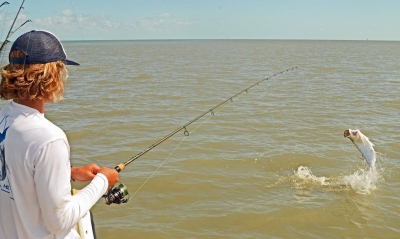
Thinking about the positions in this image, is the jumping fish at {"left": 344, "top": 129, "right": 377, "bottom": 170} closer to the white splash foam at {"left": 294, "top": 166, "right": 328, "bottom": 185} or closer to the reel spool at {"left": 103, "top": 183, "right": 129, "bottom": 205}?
the white splash foam at {"left": 294, "top": 166, "right": 328, "bottom": 185}

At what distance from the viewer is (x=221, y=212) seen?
5520 millimetres

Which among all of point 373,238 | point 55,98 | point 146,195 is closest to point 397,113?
point 373,238

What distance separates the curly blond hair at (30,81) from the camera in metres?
1.83

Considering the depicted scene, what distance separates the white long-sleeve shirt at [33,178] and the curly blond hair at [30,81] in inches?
2.8

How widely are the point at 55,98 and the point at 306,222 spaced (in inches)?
168

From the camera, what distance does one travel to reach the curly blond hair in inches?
71.9

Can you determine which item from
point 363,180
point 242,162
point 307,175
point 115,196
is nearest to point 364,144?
point 363,180

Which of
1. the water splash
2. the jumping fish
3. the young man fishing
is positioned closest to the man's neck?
the young man fishing

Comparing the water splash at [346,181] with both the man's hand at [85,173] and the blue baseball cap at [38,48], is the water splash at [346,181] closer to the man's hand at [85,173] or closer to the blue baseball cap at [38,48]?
the man's hand at [85,173]

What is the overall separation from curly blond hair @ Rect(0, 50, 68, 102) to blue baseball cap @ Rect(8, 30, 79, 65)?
0.02 metres

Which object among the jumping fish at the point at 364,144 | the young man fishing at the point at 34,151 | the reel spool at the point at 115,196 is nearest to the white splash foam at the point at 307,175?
the jumping fish at the point at 364,144

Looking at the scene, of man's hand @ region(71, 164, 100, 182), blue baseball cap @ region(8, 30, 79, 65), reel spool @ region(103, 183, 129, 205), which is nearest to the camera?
blue baseball cap @ region(8, 30, 79, 65)

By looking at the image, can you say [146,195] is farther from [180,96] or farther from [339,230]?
[180,96]

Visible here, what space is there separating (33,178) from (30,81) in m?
0.44
